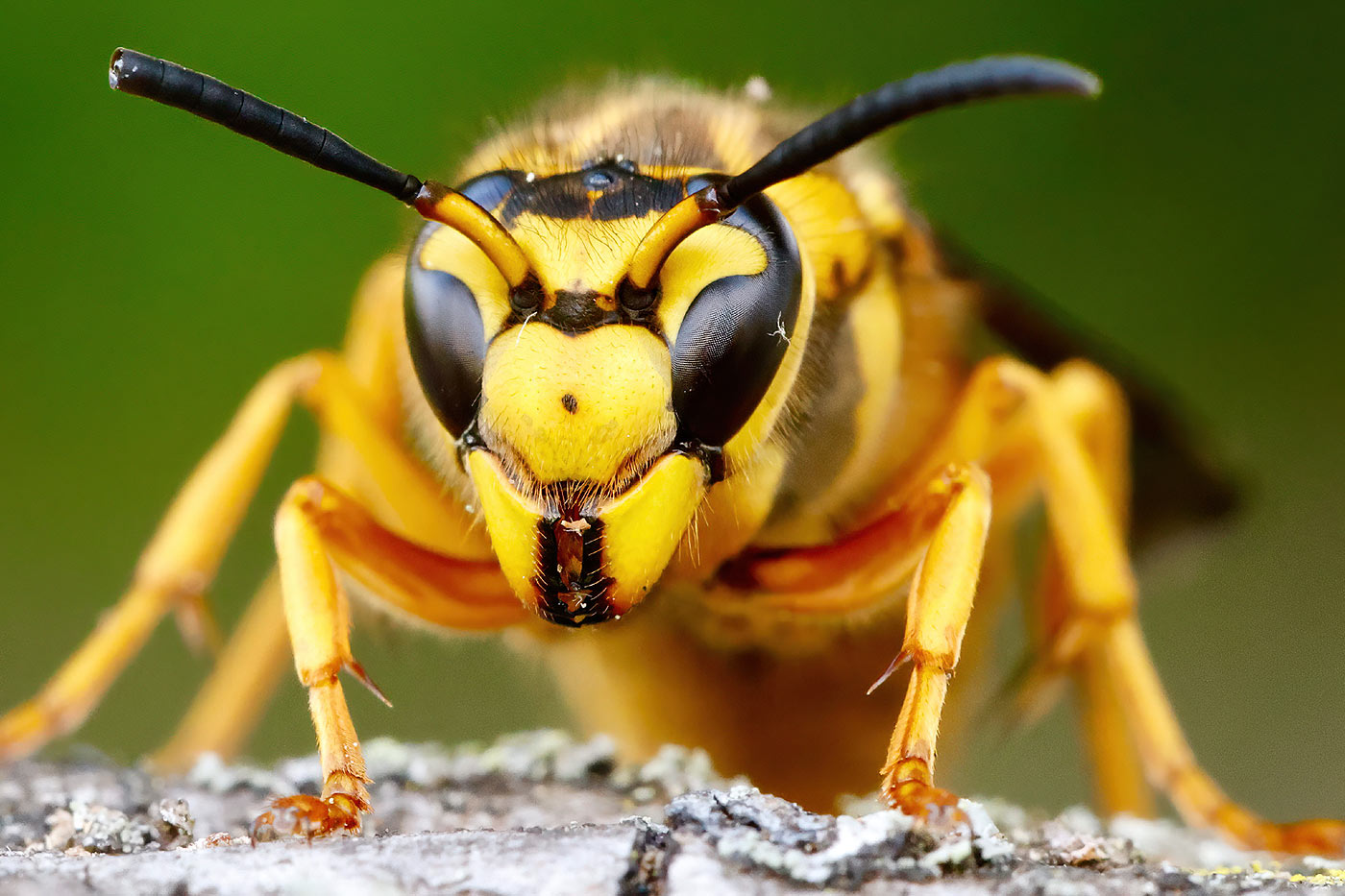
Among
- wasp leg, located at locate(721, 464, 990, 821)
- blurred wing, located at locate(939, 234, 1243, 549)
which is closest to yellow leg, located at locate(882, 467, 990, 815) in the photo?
wasp leg, located at locate(721, 464, 990, 821)

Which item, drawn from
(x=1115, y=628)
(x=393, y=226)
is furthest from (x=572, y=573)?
(x=393, y=226)

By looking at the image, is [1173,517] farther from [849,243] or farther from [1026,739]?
[1026,739]

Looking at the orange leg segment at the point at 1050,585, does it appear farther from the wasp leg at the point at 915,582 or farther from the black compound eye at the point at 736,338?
the black compound eye at the point at 736,338

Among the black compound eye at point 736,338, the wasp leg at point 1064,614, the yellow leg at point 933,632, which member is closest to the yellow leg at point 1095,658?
the wasp leg at point 1064,614

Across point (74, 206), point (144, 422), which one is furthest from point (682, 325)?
point (144, 422)

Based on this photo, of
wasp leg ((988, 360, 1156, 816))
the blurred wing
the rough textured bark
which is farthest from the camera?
the blurred wing

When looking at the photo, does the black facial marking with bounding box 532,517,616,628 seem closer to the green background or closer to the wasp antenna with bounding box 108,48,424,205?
the wasp antenna with bounding box 108,48,424,205

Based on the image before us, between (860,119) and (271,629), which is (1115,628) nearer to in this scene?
(860,119)
